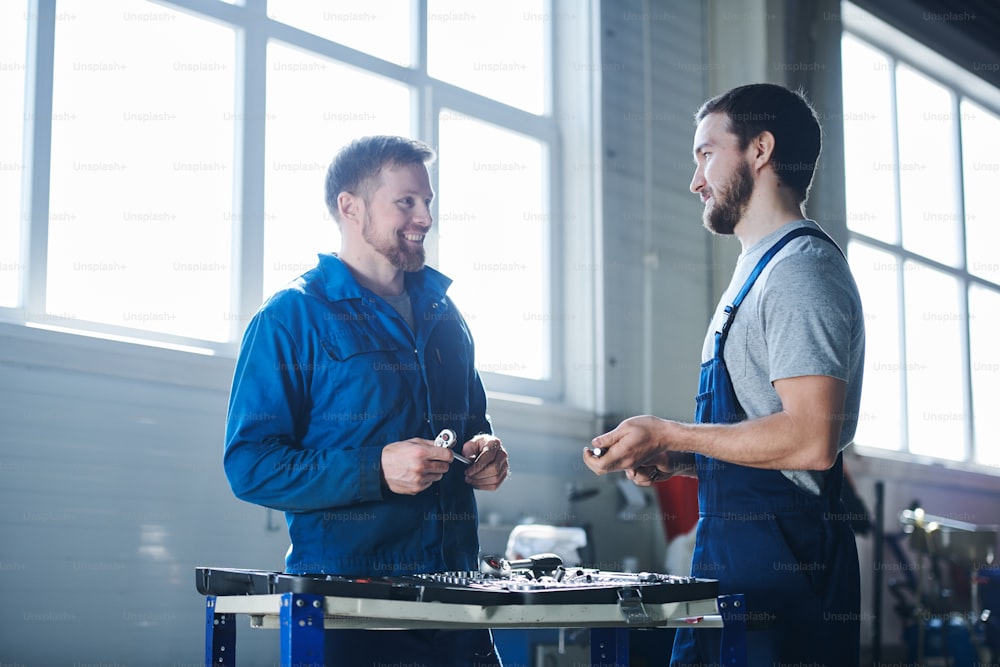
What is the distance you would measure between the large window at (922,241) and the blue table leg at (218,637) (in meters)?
6.09

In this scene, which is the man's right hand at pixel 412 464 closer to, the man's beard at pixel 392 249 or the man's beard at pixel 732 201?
the man's beard at pixel 392 249

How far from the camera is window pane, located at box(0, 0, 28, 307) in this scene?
11.5ft

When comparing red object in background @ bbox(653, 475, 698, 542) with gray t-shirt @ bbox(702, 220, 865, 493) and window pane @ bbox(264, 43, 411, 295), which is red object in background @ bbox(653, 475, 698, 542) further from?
gray t-shirt @ bbox(702, 220, 865, 493)

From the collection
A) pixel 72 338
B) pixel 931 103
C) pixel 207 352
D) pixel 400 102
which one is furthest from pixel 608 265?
pixel 931 103

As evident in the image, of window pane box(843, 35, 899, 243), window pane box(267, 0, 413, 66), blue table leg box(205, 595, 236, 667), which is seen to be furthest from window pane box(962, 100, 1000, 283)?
blue table leg box(205, 595, 236, 667)

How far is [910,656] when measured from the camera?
6.38m

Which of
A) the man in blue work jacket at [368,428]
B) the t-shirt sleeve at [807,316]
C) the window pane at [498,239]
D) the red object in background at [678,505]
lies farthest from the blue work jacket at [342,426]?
the red object in background at [678,505]

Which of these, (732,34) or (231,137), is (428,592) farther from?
(732,34)

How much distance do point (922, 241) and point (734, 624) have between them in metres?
7.10

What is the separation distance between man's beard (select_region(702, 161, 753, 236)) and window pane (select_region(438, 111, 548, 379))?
9.08 ft

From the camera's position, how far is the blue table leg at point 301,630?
155cm

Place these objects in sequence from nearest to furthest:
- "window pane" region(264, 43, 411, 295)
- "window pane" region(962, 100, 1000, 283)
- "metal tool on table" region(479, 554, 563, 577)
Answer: "metal tool on table" region(479, 554, 563, 577)
"window pane" region(264, 43, 411, 295)
"window pane" region(962, 100, 1000, 283)

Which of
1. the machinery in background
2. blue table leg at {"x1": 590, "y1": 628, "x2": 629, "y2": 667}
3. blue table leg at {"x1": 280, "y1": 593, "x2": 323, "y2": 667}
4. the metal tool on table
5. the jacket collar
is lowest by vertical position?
the machinery in background

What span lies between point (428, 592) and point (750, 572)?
2.15ft
